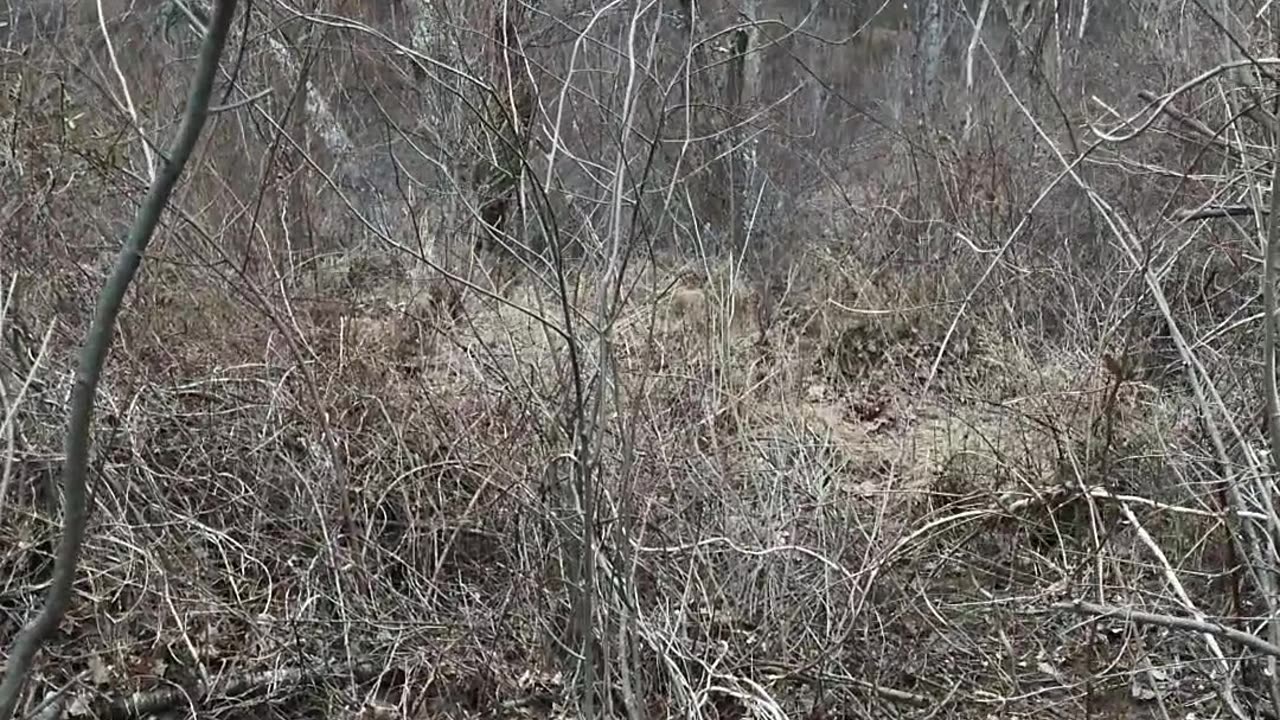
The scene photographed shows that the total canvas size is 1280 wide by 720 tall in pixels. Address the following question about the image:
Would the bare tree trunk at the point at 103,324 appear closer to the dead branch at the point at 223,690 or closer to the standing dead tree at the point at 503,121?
the standing dead tree at the point at 503,121

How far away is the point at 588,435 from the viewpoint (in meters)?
2.51

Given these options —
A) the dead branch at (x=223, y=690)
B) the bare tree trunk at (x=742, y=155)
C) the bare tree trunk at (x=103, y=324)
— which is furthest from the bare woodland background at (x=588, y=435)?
the bare tree trunk at (x=103, y=324)

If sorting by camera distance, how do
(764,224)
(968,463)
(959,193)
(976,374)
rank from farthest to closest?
(764,224) → (959,193) → (976,374) → (968,463)

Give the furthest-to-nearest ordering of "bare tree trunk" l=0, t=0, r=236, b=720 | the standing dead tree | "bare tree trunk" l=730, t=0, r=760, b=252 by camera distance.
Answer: "bare tree trunk" l=730, t=0, r=760, b=252
the standing dead tree
"bare tree trunk" l=0, t=0, r=236, b=720

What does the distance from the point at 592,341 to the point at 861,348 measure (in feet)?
6.91

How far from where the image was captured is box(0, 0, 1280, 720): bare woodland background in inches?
104

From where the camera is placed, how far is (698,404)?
3477 mm

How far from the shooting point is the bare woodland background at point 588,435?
8.67 feet

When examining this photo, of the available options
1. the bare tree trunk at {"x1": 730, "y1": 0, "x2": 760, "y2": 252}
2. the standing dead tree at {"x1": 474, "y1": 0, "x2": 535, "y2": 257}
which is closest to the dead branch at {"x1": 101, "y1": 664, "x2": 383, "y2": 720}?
the standing dead tree at {"x1": 474, "y1": 0, "x2": 535, "y2": 257}

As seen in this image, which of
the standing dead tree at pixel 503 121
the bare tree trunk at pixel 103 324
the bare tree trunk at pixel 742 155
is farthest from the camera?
the bare tree trunk at pixel 742 155

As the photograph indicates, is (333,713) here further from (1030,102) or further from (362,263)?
(1030,102)

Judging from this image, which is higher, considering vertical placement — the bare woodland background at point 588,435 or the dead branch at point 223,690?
the bare woodland background at point 588,435

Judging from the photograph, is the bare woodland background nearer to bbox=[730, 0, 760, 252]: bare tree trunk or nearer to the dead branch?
the dead branch

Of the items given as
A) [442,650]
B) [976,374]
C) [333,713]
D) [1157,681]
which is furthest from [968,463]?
[333,713]
